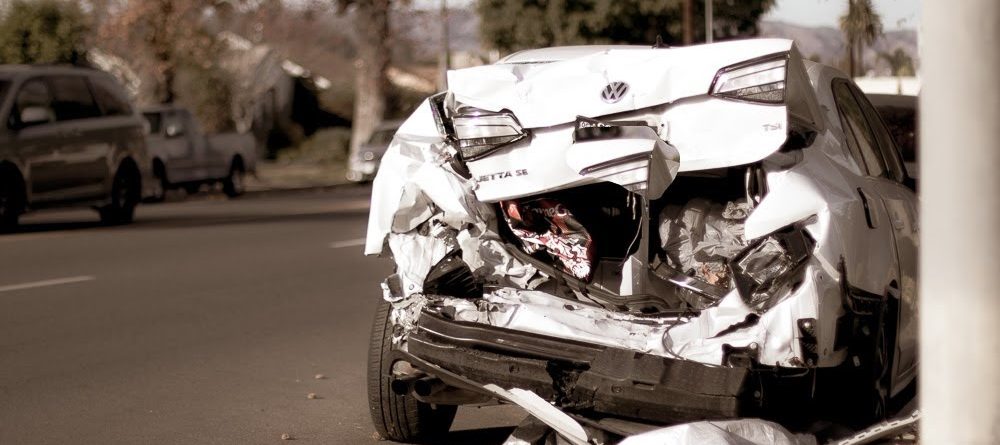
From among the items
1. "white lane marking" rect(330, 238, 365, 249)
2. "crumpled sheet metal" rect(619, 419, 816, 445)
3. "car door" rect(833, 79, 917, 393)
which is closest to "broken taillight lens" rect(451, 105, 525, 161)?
"crumpled sheet metal" rect(619, 419, 816, 445)

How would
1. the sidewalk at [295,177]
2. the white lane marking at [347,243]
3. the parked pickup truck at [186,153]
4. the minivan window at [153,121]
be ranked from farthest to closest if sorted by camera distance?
the sidewalk at [295,177]
the minivan window at [153,121]
the parked pickup truck at [186,153]
the white lane marking at [347,243]

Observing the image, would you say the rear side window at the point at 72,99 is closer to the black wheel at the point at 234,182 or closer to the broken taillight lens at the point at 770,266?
the black wheel at the point at 234,182

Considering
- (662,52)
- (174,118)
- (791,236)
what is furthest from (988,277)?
(174,118)

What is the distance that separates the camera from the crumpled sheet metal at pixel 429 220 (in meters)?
5.54

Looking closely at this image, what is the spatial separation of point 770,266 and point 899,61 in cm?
1308

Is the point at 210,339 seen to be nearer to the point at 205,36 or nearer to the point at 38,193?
the point at 38,193

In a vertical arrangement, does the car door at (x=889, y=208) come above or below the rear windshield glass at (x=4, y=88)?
below

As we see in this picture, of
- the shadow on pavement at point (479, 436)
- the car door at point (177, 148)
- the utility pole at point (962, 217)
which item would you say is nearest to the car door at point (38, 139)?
the car door at point (177, 148)

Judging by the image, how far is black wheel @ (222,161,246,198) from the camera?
2642 cm

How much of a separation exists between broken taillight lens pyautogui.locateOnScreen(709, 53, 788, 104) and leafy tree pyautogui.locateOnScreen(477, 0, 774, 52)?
32025 mm

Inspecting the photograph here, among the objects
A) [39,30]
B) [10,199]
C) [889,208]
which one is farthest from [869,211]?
[39,30]

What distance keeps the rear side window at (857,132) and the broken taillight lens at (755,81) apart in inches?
25.1

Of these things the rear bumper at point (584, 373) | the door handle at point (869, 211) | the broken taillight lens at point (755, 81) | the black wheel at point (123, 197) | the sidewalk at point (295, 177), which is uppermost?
the broken taillight lens at point (755, 81)

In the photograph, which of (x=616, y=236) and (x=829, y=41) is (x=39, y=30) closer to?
(x=829, y=41)
